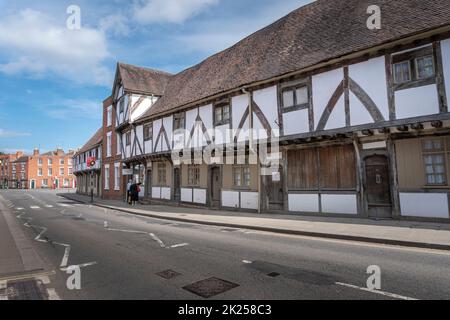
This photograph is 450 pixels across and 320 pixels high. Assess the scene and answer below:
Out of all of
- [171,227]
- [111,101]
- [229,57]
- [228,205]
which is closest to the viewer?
[171,227]

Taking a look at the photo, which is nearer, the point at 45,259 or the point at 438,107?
the point at 45,259

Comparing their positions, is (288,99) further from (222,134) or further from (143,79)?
(143,79)

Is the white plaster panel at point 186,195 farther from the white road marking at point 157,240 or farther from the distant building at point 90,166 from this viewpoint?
the distant building at point 90,166

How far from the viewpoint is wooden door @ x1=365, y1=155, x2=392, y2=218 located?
10141 mm

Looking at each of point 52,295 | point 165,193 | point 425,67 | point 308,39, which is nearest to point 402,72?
point 425,67

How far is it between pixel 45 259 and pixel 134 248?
1.91m

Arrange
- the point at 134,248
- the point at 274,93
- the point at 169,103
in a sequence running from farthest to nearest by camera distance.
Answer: the point at 169,103 → the point at 274,93 → the point at 134,248

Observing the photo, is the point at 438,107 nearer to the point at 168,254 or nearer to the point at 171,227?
the point at 168,254

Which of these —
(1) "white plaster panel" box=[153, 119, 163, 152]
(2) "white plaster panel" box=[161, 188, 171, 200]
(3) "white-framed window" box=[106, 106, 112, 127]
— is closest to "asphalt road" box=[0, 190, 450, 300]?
(2) "white plaster panel" box=[161, 188, 171, 200]

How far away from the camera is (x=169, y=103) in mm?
20062

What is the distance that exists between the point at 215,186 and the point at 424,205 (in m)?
9.98

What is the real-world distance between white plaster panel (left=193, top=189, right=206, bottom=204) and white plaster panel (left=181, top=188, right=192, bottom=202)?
529mm

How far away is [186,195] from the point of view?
1816 cm
